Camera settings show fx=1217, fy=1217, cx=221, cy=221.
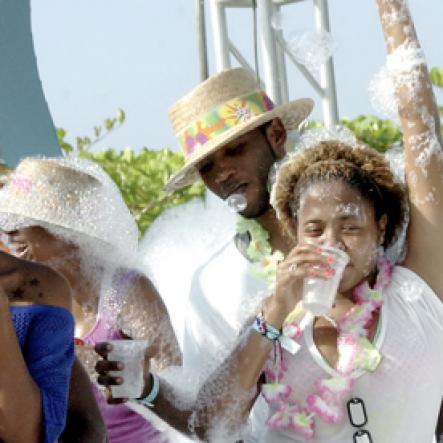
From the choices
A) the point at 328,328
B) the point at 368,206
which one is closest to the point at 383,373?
the point at 328,328

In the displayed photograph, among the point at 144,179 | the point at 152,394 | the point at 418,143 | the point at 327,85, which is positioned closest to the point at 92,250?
the point at 152,394

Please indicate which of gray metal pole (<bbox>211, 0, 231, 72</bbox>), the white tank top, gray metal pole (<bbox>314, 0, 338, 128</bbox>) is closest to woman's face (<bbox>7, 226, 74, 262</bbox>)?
the white tank top

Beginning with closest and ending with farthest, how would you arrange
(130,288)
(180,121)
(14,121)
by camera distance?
1. (130,288)
2. (180,121)
3. (14,121)

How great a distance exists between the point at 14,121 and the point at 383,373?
7.56ft

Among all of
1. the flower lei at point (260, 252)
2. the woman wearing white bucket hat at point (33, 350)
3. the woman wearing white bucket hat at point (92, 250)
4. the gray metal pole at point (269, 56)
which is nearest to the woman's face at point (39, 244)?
the woman wearing white bucket hat at point (92, 250)

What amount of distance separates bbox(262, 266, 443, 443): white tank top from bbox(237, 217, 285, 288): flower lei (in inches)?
15.6

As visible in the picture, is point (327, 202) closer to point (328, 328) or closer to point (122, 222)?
point (328, 328)

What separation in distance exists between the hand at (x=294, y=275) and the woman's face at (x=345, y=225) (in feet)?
0.26

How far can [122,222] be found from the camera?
332 centimetres

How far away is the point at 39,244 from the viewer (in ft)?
10.7

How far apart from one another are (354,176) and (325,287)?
0.32 metres

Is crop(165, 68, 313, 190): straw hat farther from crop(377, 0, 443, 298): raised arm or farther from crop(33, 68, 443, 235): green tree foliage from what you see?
crop(33, 68, 443, 235): green tree foliage

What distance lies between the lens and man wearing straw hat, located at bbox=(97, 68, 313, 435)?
10.4 ft

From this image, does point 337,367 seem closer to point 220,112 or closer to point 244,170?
point 244,170
